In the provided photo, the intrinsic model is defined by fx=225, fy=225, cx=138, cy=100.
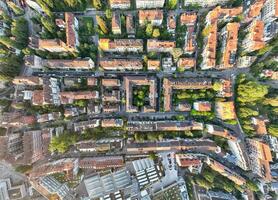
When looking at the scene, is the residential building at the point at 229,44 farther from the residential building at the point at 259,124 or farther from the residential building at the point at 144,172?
the residential building at the point at 144,172

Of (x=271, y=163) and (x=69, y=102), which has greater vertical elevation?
(x=69, y=102)

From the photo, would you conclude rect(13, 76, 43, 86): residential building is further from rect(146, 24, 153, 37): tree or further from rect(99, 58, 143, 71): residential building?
rect(146, 24, 153, 37): tree

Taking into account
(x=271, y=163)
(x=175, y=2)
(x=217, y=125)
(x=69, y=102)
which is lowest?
(x=271, y=163)

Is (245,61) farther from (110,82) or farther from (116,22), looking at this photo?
(110,82)

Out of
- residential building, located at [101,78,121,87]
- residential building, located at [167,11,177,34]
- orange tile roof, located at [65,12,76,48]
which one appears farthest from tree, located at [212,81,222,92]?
orange tile roof, located at [65,12,76,48]

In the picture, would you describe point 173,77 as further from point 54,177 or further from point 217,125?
point 54,177

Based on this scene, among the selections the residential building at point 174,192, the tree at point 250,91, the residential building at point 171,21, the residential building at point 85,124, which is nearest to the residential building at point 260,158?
the tree at point 250,91

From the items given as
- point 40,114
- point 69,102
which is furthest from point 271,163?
point 40,114
